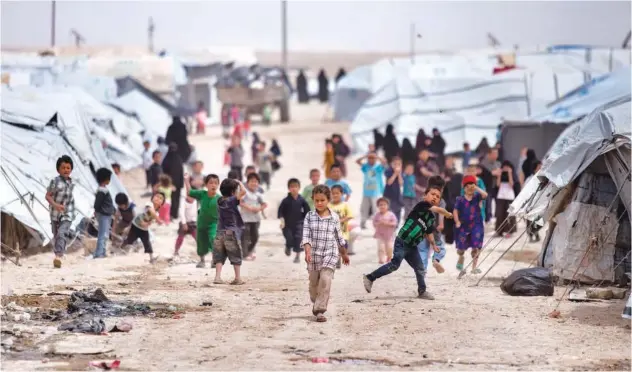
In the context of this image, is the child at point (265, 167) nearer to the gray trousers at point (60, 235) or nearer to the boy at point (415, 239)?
the gray trousers at point (60, 235)

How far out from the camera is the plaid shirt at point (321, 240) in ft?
38.6

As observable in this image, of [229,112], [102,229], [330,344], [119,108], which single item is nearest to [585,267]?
[330,344]

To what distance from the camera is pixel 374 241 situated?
19.7 m

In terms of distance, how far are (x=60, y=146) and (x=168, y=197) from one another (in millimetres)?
2399

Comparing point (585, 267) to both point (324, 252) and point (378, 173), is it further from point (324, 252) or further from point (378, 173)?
point (378, 173)

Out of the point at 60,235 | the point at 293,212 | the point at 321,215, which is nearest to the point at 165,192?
the point at 293,212

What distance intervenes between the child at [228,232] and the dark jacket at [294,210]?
1893 millimetres

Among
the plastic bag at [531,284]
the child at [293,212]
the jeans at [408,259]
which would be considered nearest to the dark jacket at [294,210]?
the child at [293,212]

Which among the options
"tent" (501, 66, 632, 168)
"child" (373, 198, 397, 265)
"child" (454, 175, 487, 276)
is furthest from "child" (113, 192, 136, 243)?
"tent" (501, 66, 632, 168)

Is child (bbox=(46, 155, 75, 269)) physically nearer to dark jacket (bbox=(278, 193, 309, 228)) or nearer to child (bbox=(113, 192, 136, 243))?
child (bbox=(113, 192, 136, 243))

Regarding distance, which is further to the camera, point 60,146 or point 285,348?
point 60,146

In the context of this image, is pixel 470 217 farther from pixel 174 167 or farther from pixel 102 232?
pixel 174 167

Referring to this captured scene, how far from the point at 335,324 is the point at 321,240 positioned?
32.4 inches

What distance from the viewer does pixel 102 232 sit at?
1652cm
